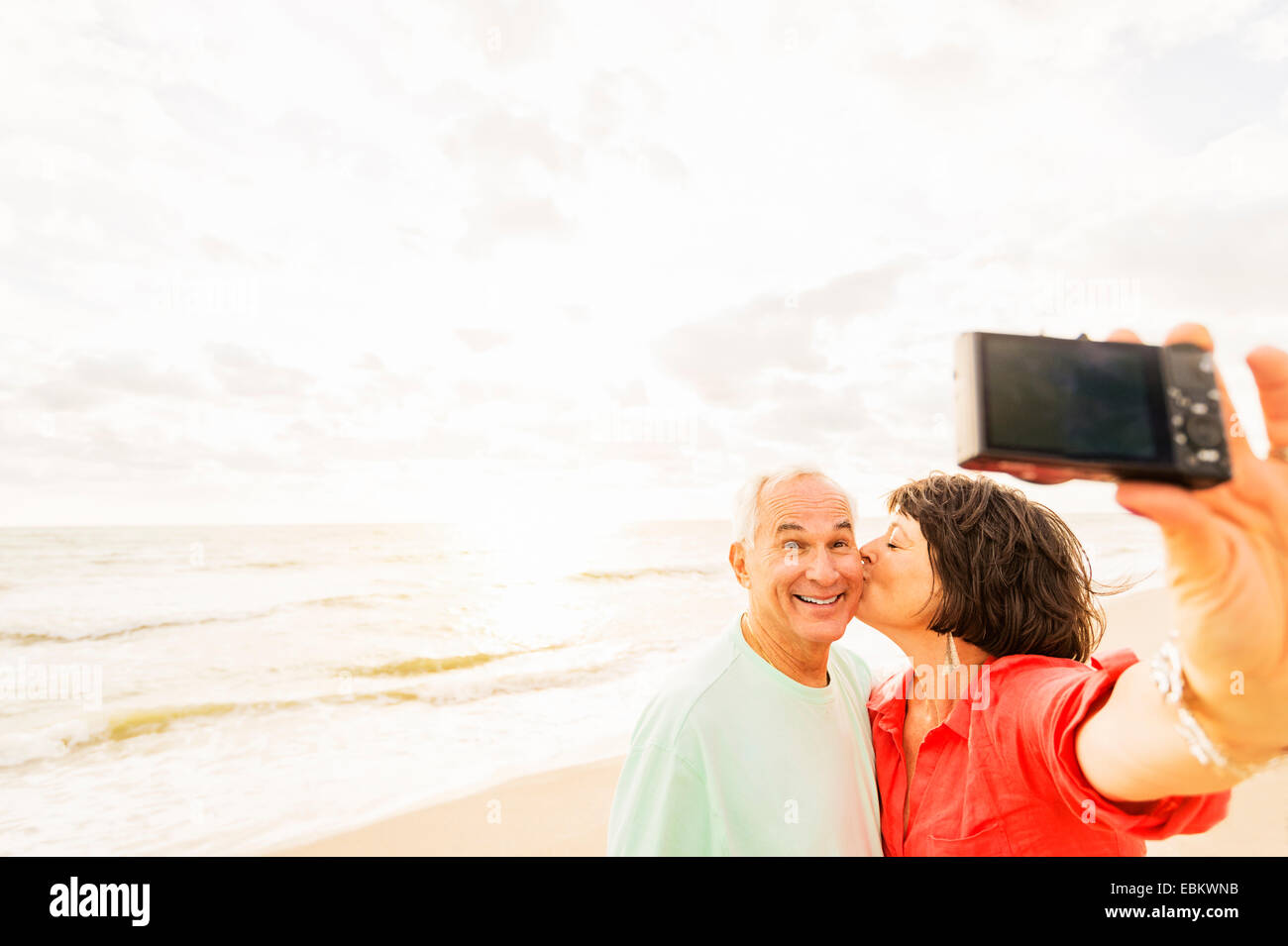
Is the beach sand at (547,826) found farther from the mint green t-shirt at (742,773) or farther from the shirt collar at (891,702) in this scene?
the mint green t-shirt at (742,773)

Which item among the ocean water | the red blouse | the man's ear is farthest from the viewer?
the ocean water

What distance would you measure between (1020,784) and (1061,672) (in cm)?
38

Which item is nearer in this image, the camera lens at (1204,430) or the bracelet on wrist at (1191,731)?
the camera lens at (1204,430)

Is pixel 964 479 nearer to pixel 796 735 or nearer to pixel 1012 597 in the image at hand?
pixel 1012 597

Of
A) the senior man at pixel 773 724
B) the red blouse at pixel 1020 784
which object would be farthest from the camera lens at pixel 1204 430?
the senior man at pixel 773 724

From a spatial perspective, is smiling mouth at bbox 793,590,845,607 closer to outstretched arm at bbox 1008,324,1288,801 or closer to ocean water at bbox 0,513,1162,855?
ocean water at bbox 0,513,1162,855

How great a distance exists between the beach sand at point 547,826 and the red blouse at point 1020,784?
3704 mm

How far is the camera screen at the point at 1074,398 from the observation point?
1176 millimetres

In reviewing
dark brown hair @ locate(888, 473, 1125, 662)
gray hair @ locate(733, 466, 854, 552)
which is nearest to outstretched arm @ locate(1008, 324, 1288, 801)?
dark brown hair @ locate(888, 473, 1125, 662)

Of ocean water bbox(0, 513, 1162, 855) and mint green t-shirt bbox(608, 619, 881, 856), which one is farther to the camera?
ocean water bbox(0, 513, 1162, 855)

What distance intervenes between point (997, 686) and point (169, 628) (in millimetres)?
18564

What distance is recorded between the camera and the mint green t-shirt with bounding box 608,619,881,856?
7.74 ft
